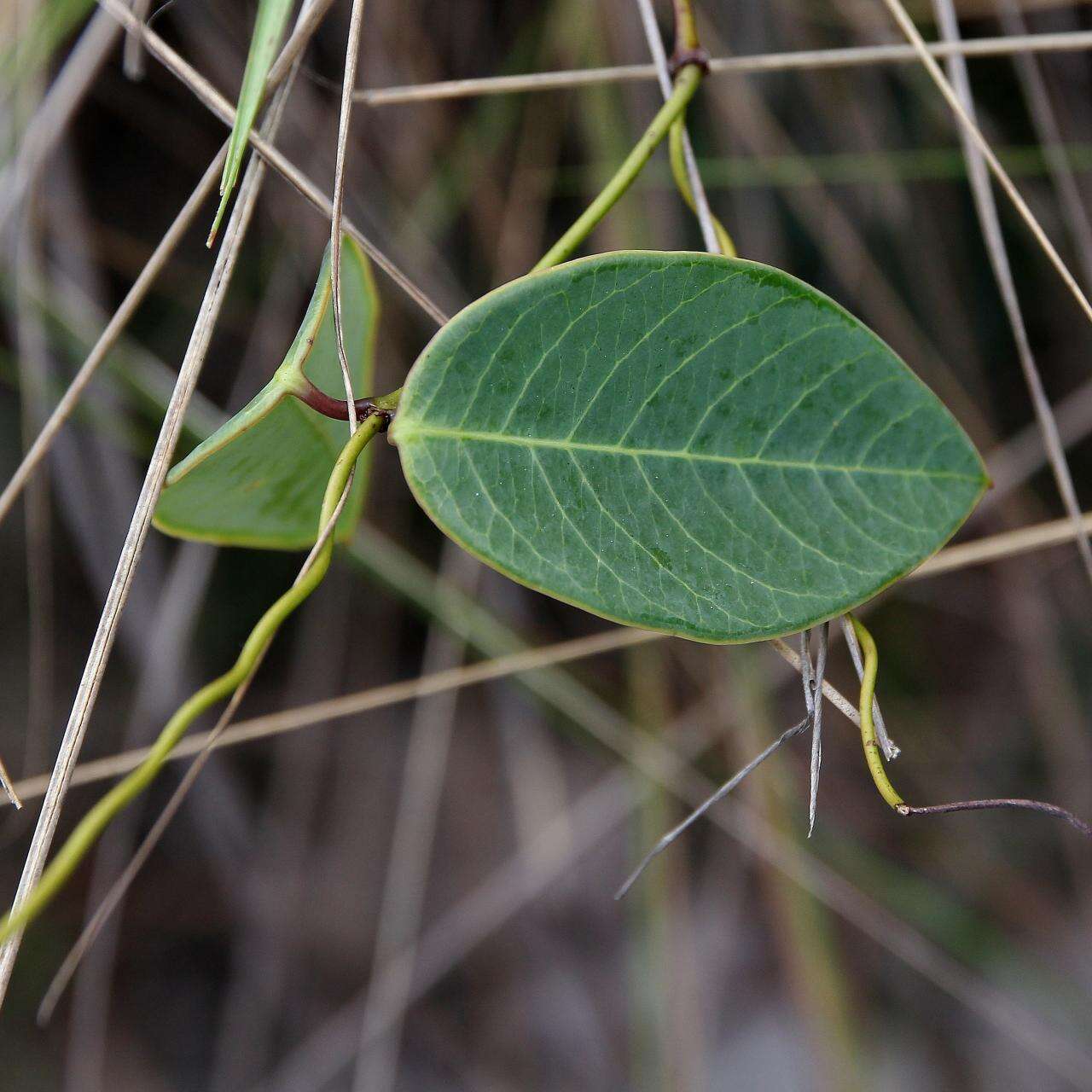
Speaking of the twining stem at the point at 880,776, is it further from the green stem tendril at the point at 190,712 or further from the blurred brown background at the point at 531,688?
the blurred brown background at the point at 531,688

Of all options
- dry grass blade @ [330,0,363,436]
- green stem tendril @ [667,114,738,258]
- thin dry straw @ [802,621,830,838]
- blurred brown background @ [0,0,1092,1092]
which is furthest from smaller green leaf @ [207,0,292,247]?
blurred brown background @ [0,0,1092,1092]

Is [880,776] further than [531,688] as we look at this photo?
No

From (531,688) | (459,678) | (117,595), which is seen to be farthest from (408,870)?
(117,595)

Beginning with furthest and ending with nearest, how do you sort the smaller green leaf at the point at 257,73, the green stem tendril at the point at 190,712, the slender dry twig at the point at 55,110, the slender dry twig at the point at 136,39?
the slender dry twig at the point at 55,110 → the slender dry twig at the point at 136,39 → the smaller green leaf at the point at 257,73 → the green stem tendril at the point at 190,712

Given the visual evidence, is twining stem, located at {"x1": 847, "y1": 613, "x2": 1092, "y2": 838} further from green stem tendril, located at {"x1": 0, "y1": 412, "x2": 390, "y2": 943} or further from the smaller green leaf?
the smaller green leaf

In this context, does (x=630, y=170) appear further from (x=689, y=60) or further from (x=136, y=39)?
(x=136, y=39)

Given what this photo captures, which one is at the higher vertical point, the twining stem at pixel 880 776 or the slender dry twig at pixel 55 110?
the slender dry twig at pixel 55 110

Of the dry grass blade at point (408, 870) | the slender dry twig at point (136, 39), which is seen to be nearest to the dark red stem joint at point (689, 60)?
the slender dry twig at point (136, 39)

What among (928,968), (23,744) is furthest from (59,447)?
(928,968)
